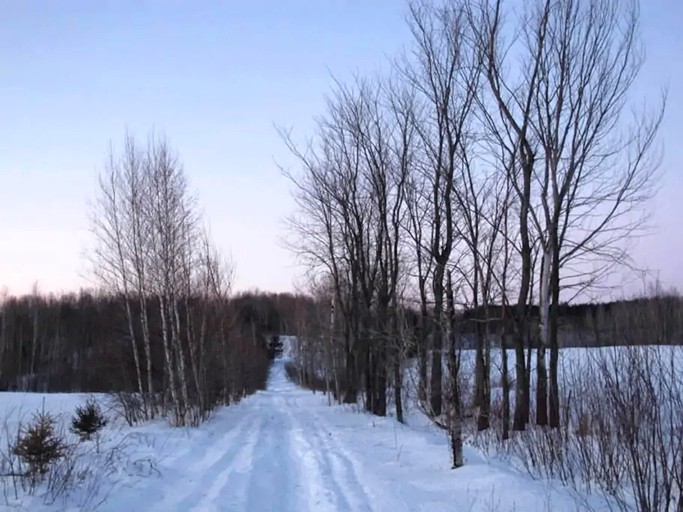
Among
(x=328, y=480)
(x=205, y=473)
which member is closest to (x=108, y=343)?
(x=205, y=473)

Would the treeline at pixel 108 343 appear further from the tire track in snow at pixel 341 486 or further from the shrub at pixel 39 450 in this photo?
the shrub at pixel 39 450

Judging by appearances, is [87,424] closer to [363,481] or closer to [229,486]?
[229,486]

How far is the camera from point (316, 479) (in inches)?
384

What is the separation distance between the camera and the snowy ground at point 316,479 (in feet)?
24.6

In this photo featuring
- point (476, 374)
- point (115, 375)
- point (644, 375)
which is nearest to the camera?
point (644, 375)

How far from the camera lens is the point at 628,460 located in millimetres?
6559

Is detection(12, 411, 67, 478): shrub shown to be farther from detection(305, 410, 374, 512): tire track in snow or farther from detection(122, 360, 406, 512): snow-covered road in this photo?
detection(305, 410, 374, 512): tire track in snow

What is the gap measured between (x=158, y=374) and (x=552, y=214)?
20.9m

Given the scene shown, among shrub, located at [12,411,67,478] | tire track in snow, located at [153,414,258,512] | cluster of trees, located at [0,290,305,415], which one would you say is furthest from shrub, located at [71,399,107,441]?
cluster of trees, located at [0,290,305,415]

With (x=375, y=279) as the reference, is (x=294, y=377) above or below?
below

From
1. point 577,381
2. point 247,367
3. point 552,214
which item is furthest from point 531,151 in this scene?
point 247,367

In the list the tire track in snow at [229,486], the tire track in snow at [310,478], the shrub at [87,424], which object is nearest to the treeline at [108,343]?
the shrub at [87,424]

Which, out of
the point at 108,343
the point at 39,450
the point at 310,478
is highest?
the point at 108,343

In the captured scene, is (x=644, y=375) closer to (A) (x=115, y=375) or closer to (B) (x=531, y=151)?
(B) (x=531, y=151)
